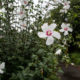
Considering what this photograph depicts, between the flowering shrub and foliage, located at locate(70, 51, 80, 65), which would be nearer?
the flowering shrub

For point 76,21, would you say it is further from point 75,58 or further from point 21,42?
point 21,42

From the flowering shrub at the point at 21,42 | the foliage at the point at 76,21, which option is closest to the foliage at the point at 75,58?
the foliage at the point at 76,21

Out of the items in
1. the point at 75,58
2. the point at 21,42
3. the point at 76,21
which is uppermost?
the point at 76,21

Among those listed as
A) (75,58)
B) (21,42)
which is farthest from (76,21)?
(21,42)

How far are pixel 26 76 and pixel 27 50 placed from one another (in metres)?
0.43

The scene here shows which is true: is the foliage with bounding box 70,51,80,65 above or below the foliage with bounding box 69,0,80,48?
below

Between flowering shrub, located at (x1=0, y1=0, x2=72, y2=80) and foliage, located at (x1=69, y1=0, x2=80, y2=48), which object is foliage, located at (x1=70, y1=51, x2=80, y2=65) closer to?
foliage, located at (x1=69, y1=0, x2=80, y2=48)

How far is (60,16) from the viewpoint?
480 cm

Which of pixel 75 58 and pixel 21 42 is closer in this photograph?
pixel 21 42

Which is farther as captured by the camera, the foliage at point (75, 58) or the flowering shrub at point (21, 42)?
the foliage at point (75, 58)

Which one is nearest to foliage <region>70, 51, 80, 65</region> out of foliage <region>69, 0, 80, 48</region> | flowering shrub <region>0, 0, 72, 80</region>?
foliage <region>69, 0, 80, 48</region>

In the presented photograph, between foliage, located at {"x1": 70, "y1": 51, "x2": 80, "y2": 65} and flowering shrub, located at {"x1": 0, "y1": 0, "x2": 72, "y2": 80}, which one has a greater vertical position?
flowering shrub, located at {"x1": 0, "y1": 0, "x2": 72, "y2": 80}

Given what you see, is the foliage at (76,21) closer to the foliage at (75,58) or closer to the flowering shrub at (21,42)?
the foliage at (75,58)

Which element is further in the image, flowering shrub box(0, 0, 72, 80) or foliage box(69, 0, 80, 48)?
foliage box(69, 0, 80, 48)
